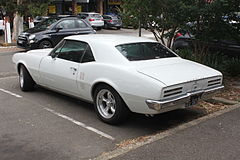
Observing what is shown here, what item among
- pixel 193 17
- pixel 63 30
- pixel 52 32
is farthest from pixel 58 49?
pixel 63 30

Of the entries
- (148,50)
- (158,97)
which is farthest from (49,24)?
(158,97)

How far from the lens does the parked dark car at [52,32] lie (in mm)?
13383

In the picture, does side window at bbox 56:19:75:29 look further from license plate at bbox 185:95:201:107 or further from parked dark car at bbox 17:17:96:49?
license plate at bbox 185:95:201:107

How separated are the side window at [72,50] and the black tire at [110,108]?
2.82ft

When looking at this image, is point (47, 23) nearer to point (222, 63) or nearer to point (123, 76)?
point (222, 63)

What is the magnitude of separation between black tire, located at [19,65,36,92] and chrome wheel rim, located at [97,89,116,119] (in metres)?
2.46

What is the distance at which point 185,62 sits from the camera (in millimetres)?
5746

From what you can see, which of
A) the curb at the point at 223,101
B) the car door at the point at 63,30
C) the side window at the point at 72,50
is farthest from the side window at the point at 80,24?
the curb at the point at 223,101

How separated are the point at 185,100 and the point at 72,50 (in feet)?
7.76

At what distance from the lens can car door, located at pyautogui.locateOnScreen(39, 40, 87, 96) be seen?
573 centimetres

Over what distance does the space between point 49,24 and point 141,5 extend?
6526 millimetres

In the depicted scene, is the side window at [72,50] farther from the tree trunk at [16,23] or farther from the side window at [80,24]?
the tree trunk at [16,23]

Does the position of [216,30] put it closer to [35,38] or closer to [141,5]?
[141,5]

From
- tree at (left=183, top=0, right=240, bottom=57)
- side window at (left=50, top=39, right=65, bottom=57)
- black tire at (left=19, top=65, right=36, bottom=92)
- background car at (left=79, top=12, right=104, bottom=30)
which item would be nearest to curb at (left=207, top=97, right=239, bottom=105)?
tree at (left=183, top=0, right=240, bottom=57)
